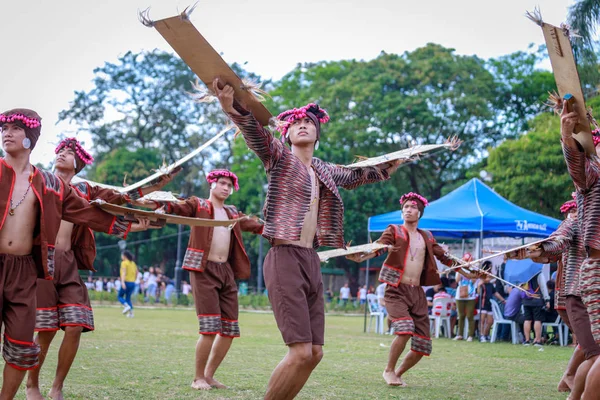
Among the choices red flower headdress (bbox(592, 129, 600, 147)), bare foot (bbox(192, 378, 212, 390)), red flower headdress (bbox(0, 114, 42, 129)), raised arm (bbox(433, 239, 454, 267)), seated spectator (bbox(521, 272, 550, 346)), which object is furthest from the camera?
seated spectator (bbox(521, 272, 550, 346))

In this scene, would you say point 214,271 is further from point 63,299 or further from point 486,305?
point 486,305

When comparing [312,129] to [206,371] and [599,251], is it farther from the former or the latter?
[206,371]

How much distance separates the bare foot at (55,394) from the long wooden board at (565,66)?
4618 mm

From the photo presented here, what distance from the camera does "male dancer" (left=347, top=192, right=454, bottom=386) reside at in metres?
8.92

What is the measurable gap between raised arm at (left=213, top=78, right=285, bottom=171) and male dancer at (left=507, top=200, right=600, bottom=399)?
9.14 ft

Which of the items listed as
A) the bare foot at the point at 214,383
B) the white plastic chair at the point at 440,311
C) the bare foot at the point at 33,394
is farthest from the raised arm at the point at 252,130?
the white plastic chair at the point at 440,311

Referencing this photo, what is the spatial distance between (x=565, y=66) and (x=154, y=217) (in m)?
2.95

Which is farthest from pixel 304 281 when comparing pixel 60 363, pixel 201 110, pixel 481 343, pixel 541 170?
pixel 201 110

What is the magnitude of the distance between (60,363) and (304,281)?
104 inches

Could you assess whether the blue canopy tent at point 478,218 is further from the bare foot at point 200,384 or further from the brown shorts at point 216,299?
the bare foot at point 200,384

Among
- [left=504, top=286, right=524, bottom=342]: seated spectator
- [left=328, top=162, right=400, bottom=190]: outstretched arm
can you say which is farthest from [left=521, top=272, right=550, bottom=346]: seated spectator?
[left=328, top=162, right=400, bottom=190]: outstretched arm

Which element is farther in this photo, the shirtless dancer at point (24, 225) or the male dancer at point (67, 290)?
the male dancer at point (67, 290)

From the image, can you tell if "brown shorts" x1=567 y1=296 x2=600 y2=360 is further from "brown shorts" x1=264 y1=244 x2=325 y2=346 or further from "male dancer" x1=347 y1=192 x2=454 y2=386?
"brown shorts" x1=264 y1=244 x2=325 y2=346

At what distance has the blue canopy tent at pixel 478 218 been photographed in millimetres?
17969
